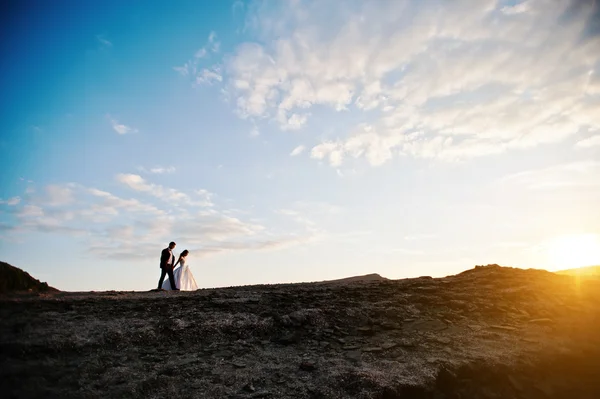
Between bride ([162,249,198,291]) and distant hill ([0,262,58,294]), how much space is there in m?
6.40

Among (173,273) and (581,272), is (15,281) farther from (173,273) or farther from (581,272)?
(581,272)

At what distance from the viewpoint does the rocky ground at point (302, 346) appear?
5.73 metres

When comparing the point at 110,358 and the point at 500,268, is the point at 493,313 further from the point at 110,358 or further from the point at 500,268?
the point at 110,358

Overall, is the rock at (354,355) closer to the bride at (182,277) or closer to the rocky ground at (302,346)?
the rocky ground at (302,346)

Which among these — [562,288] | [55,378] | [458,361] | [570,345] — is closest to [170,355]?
[55,378]

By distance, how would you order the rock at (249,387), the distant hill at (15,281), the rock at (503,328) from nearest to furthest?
1. the rock at (249,387)
2. the distant hill at (15,281)
3. the rock at (503,328)

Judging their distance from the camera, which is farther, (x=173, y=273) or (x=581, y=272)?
(x=581, y=272)

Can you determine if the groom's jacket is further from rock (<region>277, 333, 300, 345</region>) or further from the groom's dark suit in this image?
rock (<region>277, 333, 300, 345</region>)

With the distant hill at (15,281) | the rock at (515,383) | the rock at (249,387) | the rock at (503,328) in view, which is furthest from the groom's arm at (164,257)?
the rock at (515,383)

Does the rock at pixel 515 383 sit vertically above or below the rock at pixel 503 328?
below

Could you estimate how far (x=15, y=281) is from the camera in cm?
741

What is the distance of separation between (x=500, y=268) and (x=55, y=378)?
12174mm

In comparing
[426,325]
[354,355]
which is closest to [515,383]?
[426,325]

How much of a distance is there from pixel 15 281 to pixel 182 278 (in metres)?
7.61
